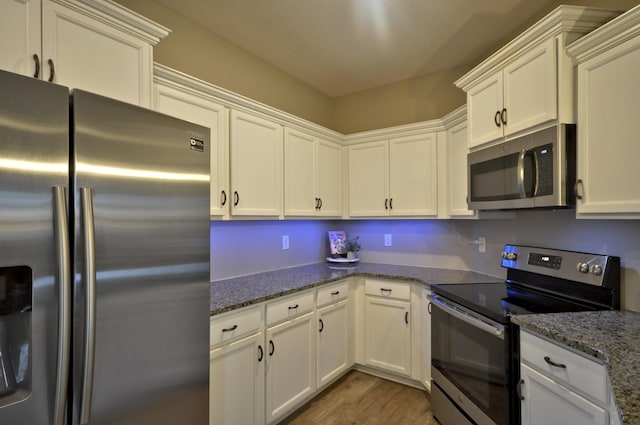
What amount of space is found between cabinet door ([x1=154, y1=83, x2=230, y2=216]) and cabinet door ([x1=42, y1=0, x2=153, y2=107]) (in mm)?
237

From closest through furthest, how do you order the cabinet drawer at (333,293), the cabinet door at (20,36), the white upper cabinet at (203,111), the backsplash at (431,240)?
1. the cabinet door at (20,36)
2. the backsplash at (431,240)
3. the white upper cabinet at (203,111)
4. the cabinet drawer at (333,293)

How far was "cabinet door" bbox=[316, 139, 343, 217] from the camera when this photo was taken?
9.77ft

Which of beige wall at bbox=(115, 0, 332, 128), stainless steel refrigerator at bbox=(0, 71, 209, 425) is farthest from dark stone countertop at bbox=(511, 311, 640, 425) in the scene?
beige wall at bbox=(115, 0, 332, 128)

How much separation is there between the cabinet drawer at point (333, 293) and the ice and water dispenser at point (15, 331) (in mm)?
1770

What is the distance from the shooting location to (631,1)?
5.40ft

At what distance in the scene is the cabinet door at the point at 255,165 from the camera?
2.16 meters

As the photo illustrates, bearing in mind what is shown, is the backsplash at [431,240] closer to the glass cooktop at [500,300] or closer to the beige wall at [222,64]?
the glass cooktop at [500,300]

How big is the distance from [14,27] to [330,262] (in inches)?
109

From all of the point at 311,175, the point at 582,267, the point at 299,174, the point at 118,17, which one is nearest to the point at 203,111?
A: the point at 118,17

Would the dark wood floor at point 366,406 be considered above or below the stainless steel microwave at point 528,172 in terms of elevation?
below

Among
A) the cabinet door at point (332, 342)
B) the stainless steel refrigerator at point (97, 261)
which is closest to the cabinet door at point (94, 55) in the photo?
the stainless steel refrigerator at point (97, 261)

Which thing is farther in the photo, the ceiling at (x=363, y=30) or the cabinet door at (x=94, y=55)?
the ceiling at (x=363, y=30)

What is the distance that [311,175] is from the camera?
9.43ft

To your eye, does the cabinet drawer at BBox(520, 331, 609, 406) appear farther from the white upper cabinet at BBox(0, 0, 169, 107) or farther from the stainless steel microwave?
the white upper cabinet at BBox(0, 0, 169, 107)
